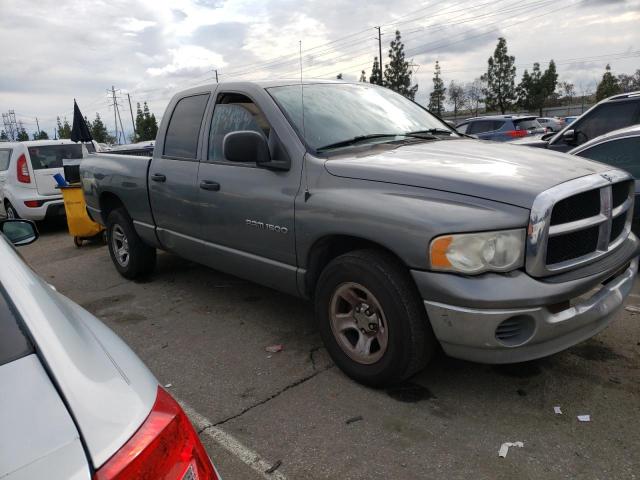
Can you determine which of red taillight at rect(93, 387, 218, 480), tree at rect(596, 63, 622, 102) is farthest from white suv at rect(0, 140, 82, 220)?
tree at rect(596, 63, 622, 102)

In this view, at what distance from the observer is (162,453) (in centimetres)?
116

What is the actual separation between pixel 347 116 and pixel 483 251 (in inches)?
67.9

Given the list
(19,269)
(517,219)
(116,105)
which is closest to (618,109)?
(517,219)

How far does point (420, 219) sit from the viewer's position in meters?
2.66

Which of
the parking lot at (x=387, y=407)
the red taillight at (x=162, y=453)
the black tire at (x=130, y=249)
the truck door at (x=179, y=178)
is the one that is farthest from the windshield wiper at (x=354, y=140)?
the black tire at (x=130, y=249)

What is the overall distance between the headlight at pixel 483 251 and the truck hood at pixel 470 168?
19cm

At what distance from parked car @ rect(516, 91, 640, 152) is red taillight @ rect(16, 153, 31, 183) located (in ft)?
29.4

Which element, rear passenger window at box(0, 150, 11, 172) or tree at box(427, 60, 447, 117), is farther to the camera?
tree at box(427, 60, 447, 117)

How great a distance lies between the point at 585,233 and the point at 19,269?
8.83ft

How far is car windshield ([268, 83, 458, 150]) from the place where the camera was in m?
3.61

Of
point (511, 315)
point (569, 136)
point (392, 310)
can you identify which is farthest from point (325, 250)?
point (569, 136)

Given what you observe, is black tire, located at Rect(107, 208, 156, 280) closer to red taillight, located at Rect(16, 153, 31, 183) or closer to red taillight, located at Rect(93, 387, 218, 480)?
red taillight, located at Rect(93, 387, 218, 480)

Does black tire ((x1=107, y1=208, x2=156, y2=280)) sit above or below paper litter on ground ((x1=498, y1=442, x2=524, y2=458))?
above

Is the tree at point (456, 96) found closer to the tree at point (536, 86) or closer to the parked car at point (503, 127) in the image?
the tree at point (536, 86)
